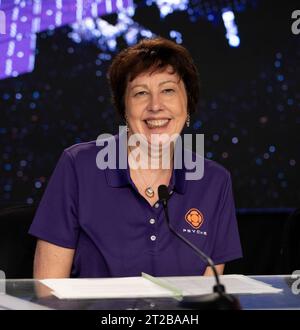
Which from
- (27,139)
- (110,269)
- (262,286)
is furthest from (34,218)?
(27,139)

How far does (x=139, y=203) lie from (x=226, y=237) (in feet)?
1.02

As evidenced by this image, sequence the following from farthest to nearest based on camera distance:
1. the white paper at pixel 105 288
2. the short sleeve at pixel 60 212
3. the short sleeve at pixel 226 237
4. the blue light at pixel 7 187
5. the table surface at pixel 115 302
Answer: the blue light at pixel 7 187, the short sleeve at pixel 226 237, the short sleeve at pixel 60 212, the white paper at pixel 105 288, the table surface at pixel 115 302

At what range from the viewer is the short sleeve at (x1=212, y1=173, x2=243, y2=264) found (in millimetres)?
2270

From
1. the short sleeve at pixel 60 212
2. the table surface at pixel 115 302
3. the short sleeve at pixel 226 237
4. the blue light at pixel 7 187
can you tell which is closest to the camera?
the table surface at pixel 115 302

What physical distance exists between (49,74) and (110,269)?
128 cm

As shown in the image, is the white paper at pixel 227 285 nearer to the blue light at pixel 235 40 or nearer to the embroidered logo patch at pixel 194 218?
the embroidered logo patch at pixel 194 218

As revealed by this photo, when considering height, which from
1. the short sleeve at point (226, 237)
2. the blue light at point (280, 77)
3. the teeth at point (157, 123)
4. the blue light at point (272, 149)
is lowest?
the short sleeve at point (226, 237)

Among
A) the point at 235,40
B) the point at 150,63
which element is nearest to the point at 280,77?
the point at 235,40

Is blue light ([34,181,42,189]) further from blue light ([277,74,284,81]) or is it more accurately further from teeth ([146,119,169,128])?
blue light ([277,74,284,81])

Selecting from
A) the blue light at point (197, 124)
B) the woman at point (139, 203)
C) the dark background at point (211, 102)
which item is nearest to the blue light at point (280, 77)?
the dark background at point (211, 102)

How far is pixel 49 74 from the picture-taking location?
3.14 metres

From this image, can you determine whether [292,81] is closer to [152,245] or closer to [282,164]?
[282,164]

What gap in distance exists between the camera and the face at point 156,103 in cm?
228

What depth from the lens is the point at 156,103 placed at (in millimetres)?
2279
